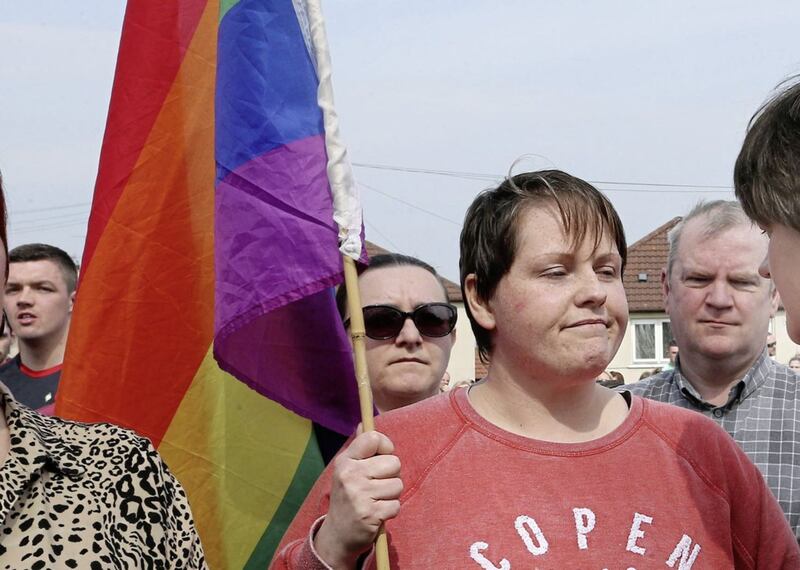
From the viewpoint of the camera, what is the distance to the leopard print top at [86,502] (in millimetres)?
2309

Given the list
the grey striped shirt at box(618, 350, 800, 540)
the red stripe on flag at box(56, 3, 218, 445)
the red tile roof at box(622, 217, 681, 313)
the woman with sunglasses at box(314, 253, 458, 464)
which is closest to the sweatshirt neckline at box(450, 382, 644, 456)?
the woman with sunglasses at box(314, 253, 458, 464)

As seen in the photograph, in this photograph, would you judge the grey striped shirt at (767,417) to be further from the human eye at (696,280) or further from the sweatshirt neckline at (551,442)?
the sweatshirt neckline at (551,442)

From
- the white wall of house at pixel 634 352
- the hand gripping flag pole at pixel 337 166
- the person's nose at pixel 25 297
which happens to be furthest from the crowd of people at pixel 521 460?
the white wall of house at pixel 634 352

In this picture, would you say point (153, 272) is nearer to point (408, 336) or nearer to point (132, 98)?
point (132, 98)

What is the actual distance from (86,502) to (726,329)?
2.85 metres

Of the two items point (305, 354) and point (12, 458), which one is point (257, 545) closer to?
point (305, 354)

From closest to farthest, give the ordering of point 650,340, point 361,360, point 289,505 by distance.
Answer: point 361,360
point 289,505
point 650,340

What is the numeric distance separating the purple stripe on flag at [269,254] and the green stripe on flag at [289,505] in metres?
0.53

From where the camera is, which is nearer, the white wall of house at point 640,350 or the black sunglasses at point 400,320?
the black sunglasses at point 400,320

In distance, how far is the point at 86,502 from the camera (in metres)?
2.41

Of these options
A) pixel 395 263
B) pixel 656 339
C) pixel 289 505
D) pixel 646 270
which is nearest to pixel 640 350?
pixel 656 339

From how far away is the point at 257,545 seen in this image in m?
3.82

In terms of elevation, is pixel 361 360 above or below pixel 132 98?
below

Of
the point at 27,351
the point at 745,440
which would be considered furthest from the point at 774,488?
the point at 27,351
